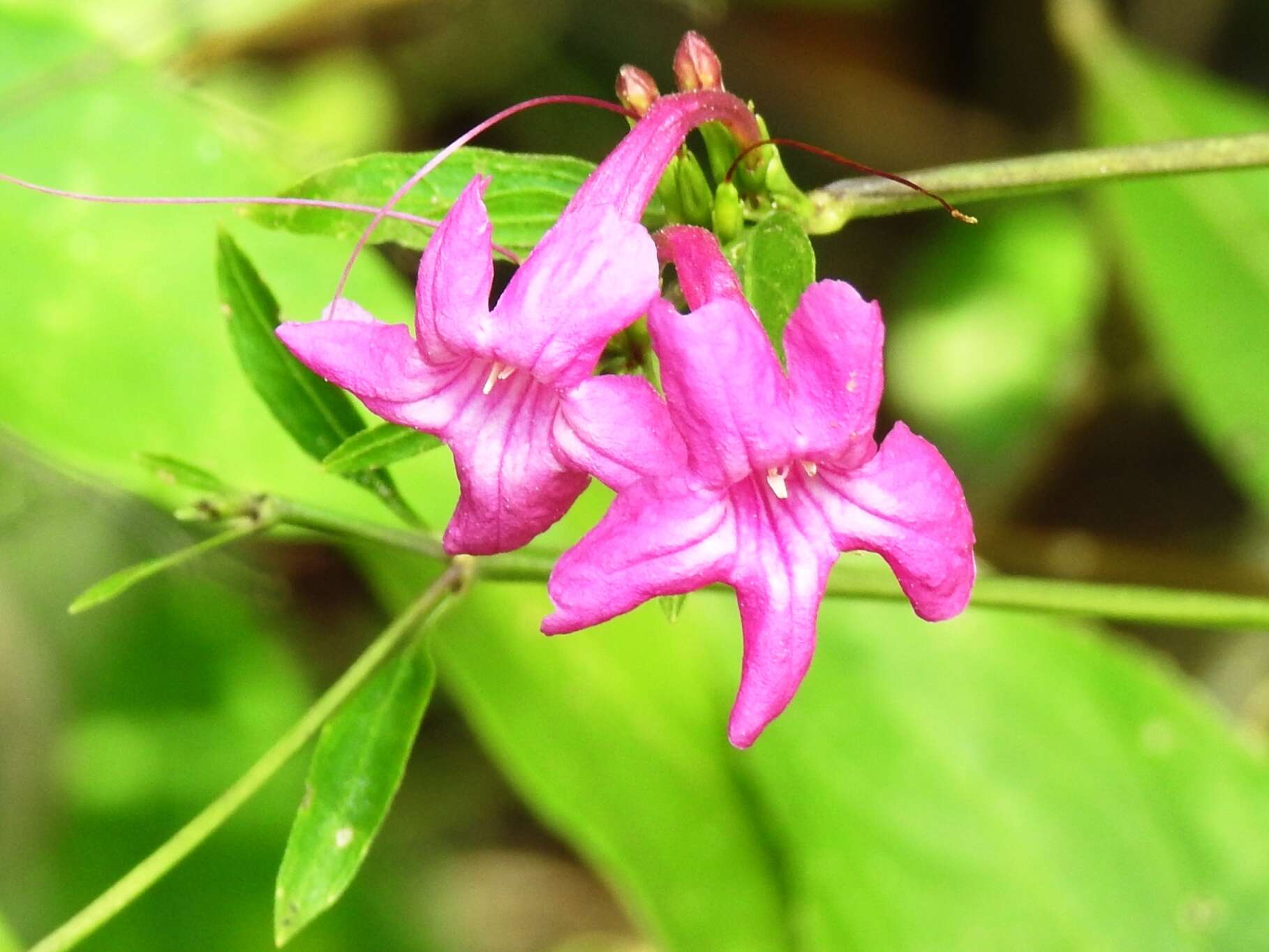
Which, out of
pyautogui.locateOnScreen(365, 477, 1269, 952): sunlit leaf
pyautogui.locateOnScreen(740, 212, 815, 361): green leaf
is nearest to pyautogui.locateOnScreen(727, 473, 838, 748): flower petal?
pyautogui.locateOnScreen(740, 212, 815, 361): green leaf

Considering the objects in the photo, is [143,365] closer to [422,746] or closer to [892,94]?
[422,746]

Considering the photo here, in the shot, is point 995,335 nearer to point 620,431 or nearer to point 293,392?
point 293,392

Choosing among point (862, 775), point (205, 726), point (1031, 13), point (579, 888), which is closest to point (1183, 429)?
point (1031, 13)

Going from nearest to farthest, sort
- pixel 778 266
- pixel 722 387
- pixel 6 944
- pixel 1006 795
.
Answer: pixel 722 387
pixel 778 266
pixel 6 944
pixel 1006 795

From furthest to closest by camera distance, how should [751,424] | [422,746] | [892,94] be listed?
[892,94], [422,746], [751,424]

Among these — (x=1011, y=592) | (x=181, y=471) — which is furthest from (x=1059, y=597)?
(x=181, y=471)

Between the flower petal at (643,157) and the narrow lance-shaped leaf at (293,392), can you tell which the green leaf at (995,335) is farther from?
the flower petal at (643,157)

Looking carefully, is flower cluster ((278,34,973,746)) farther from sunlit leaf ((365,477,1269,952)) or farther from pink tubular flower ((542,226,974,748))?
sunlit leaf ((365,477,1269,952))
